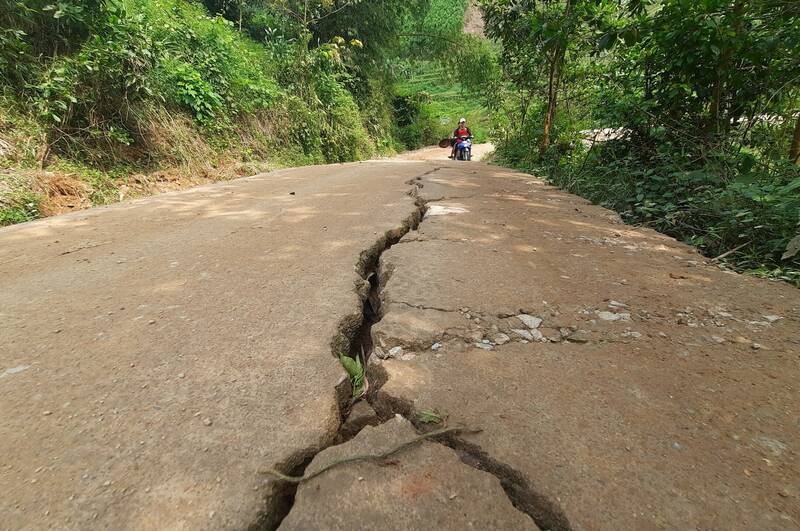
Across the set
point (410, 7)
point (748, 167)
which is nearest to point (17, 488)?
point (748, 167)

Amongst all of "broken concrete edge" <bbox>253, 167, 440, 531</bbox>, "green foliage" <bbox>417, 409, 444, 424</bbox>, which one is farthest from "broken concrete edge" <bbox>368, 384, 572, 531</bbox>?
"broken concrete edge" <bbox>253, 167, 440, 531</bbox>

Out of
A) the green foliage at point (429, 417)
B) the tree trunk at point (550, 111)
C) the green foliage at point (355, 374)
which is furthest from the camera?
the tree trunk at point (550, 111)

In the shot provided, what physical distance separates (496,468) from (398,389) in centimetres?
31

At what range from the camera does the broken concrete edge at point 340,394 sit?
2.51 ft

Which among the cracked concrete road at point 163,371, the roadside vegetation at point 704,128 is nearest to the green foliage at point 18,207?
the cracked concrete road at point 163,371

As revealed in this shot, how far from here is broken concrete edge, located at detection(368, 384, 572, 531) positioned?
2.48 ft

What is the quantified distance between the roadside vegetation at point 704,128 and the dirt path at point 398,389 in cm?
42

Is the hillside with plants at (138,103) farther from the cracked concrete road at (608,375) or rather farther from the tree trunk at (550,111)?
the tree trunk at (550,111)

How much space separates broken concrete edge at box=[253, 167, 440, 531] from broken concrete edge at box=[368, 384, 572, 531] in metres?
0.11

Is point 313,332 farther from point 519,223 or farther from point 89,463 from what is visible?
point 519,223

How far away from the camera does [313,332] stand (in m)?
1.35

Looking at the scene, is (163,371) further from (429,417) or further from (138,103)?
(138,103)

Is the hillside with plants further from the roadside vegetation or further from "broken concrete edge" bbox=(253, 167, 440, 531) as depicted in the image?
the roadside vegetation

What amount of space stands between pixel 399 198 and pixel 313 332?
230cm
